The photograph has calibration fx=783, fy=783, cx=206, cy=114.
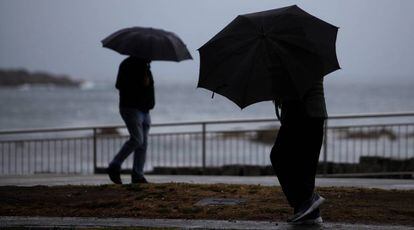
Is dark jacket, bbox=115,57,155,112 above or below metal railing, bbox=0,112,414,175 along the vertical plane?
above

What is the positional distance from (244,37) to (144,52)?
378 centimetres

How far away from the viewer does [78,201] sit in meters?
9.12

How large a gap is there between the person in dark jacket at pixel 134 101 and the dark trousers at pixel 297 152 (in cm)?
365

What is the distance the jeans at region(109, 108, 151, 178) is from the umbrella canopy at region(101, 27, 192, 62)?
81 centimetres

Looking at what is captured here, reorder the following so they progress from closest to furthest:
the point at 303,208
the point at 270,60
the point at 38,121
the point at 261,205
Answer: the point at 270,60
the point at 303,208
the point at 261,205
the point at 38,121

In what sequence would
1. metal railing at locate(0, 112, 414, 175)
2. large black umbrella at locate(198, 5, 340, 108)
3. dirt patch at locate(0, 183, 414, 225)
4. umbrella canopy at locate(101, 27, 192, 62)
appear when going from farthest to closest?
metal railing at locate(0, 112, 414, 175)
umbrella canopy at locate(101, 27, 192, 62)
dirt patch at locate(0, 183, 414, 225)
large black umbrella at locate(198, 5, 340, 108)

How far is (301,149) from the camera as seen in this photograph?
24.6 feet

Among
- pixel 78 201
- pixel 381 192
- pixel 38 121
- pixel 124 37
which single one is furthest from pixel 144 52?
pixel 38 121

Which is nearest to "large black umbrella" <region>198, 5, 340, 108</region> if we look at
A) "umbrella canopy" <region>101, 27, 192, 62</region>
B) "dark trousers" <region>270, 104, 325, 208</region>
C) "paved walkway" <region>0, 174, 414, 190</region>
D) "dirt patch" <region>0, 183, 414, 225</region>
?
"dark trousers" <region>270, 104, 325, 208</region>

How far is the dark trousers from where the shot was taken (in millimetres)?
7438

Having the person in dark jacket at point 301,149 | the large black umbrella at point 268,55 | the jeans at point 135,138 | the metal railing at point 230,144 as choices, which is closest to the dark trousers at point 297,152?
the person in dark jacket at point 301,149

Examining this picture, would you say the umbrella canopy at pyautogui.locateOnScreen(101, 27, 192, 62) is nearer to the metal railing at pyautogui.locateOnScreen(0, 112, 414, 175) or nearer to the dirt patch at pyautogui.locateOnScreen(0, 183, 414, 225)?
the dirt patch at pyautogui.locateOnScreen(0, 183, 414, 225)

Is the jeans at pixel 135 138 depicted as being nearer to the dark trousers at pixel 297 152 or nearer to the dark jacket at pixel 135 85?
the dark jacket at pixel 135 85

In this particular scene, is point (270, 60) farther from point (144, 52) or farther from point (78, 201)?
point (144, 52)
